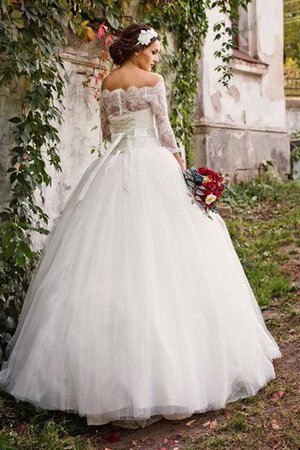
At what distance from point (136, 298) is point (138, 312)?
0.08 m

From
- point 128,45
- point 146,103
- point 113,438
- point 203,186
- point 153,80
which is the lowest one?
point 113,438

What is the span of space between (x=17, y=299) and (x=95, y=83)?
1.99 m

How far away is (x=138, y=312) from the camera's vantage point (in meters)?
3.43

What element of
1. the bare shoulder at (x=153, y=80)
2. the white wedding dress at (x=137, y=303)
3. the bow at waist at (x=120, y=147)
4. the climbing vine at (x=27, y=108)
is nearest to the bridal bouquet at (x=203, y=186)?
the white wedding dress at (x=137, y=303)

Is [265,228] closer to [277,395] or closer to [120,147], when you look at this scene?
[120,147]

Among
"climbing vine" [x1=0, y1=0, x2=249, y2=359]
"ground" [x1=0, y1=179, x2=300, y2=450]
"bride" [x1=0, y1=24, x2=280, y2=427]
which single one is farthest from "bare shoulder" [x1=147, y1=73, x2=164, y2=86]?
"ground" [x1=0, y1=179, x2=300, y2=450]

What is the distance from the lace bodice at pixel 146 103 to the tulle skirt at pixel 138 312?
10 centimetres

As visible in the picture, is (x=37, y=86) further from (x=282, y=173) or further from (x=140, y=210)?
(x=282, y=173)

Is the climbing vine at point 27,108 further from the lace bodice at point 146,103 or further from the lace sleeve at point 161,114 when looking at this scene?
the lace sleeve at point 161,114

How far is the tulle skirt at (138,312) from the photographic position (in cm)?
335

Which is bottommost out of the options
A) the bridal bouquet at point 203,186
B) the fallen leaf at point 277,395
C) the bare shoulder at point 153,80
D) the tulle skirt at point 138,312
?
the fallen leaf at point 277,395

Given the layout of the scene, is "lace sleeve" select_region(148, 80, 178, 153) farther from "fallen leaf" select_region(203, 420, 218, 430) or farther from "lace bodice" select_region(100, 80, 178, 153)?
"fallen leaf" select_region(203, 420, 218, 430)

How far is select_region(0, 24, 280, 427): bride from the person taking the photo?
336 centimetres

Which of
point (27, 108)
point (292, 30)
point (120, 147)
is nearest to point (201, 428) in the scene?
point (120, 147)
